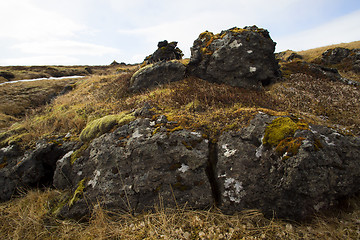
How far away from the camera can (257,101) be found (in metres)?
7.21

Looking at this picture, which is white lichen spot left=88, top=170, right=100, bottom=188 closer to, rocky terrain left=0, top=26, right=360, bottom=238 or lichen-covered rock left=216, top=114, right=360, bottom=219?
rocky terrain left=0, top=26, right=360, bottom=238

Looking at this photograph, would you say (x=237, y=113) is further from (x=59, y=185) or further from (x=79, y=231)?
(x=59, y=185)

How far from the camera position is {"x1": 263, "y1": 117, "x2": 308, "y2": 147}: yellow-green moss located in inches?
161

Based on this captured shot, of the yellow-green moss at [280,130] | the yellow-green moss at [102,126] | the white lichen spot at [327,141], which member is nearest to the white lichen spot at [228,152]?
the yellow-green moss at [280,130]

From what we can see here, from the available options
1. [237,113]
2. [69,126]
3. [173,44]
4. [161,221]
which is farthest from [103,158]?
[173,44]

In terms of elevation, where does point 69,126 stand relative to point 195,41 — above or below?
below

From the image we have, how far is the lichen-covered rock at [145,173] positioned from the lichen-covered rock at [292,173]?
0.67 m

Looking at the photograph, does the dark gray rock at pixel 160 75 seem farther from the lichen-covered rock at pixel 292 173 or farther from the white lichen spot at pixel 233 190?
the white lichen spot at pixel 233 190

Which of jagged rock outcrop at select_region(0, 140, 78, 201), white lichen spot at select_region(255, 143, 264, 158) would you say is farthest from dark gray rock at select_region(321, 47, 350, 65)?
jagged rock outcrop at select_region(0, 140, 78, 201)

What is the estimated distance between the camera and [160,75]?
1143 cm

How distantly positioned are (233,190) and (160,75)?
9.23 meters

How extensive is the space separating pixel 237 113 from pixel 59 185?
622 cm

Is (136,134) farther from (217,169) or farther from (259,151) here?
(259,151)

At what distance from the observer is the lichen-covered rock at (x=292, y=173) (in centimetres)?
347
